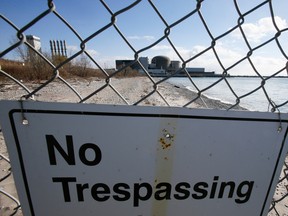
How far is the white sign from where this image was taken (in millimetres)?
525

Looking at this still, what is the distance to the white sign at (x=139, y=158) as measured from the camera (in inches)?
20.7

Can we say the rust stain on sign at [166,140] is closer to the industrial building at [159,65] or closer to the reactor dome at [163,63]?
the industrial building at [159,65]

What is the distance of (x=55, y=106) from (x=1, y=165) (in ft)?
5.72

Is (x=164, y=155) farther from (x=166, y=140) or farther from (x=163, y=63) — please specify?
(x=163, y=63)

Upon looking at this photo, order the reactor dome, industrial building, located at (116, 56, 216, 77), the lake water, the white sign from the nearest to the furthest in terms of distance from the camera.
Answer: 1. the white sign
2. industrial building, located at (116, 56, 216, 77)
3. the reactor dome
4. the lake water

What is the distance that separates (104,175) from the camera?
58 centimetres

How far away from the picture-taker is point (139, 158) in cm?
58

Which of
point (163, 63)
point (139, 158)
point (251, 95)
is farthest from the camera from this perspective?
point (251, 95)

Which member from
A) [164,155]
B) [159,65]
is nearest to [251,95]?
[159,65]

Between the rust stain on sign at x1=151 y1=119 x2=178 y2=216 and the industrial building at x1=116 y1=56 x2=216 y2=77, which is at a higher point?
the industrial building at x1=116 y1=56 x2=216 y2=77

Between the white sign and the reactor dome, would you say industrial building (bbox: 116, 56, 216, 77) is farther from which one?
the white sign

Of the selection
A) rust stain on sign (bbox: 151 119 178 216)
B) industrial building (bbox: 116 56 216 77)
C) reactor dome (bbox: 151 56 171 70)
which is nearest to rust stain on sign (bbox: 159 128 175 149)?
rust stain on sign (bbox: 151 119 178 216)

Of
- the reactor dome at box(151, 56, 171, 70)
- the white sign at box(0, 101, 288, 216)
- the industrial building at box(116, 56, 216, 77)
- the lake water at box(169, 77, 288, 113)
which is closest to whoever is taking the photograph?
the white sign at box(0, 101, 288, 216)

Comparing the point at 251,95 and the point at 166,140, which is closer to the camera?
the point at 166,140
